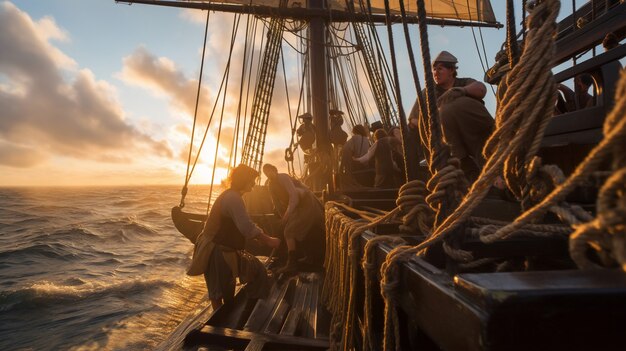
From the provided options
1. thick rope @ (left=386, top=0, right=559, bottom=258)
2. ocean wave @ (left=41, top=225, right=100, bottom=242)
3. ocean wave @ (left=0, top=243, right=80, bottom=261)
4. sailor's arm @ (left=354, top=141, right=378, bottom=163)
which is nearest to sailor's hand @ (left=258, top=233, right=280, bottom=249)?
sailor's arm @ (left=354, top=141, right=378, bottom=163)

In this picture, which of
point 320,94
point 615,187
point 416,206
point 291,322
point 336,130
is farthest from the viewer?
point 336,130

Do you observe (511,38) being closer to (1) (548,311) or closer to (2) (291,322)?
(1) (548,311)

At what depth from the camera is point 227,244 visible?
3.67 m

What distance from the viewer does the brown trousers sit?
2.45m

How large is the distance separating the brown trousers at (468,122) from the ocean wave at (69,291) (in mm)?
7866

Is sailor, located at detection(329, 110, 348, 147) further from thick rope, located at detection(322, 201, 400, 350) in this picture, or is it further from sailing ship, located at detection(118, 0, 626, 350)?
sailing ship, located at detection(118, 0, 626, 350)

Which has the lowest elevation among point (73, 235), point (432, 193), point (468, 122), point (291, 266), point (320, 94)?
point (73, 235)

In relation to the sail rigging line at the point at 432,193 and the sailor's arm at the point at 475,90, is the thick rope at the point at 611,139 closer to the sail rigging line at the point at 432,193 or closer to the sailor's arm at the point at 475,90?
the sail rigging line at the point at 432,193

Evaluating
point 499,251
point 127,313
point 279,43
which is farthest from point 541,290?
point 279,43

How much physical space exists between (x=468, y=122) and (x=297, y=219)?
10.6 ft

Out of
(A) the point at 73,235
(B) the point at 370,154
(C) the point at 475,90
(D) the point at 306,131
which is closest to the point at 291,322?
(C) the point at 475,90

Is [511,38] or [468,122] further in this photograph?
[468,122]

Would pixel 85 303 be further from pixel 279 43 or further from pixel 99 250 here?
pixel 279 43

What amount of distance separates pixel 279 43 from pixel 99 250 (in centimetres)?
1032
